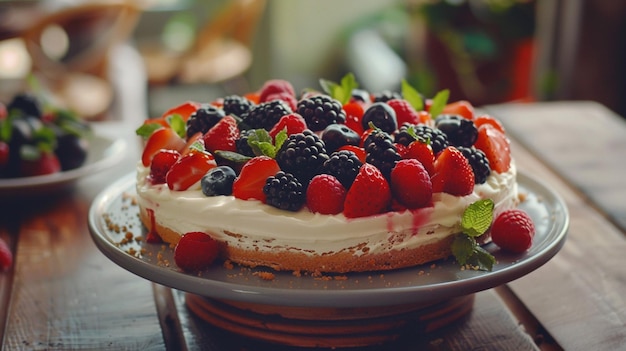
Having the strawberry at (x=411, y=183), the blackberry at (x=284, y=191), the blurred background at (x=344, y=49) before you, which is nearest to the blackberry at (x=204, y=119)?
the blackberry at (x=284, y=191)

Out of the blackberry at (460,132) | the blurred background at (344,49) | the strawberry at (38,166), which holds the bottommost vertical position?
the blurred background at (344,49)

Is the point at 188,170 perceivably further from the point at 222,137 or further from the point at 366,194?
the point at 366,194

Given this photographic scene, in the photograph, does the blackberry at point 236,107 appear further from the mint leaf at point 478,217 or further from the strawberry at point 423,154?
the mint leaf at point 478,217

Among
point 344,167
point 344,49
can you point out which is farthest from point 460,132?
point 344,49

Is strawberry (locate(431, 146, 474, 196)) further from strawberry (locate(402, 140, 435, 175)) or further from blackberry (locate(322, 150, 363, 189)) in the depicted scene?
blackberry (locate(322, 150, 363, 189))

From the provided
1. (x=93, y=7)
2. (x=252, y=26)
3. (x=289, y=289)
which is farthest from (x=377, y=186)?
(x=252, y=26)
